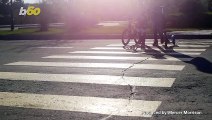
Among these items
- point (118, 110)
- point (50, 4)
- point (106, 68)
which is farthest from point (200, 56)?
point (50, 4)

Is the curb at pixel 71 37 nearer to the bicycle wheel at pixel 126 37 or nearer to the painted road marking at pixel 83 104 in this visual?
the bicycle wheel at pixel 126 37

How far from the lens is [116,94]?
6215 millimetres

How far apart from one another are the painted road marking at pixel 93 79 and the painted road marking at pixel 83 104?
1255 mm

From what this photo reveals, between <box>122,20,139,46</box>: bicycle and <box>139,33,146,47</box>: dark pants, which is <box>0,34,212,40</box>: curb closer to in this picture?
<box>122,20,139,46</box>: bicycle

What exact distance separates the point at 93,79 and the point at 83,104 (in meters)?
1.99

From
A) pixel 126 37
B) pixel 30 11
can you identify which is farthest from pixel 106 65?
pixel 30 11

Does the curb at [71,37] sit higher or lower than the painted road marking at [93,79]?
lower

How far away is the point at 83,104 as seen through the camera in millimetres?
5660

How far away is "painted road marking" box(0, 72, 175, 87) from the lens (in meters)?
7.09

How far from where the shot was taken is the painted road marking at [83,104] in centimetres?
523

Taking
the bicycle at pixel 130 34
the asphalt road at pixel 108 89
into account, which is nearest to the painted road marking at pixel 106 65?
the asphalt road at pixel 108 89

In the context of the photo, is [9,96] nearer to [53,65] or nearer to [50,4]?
[53,65]

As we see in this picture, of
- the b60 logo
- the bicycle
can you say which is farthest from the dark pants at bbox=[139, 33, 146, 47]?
the b60 logo

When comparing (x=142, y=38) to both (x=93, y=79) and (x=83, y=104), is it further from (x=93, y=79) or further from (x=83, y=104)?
(x=83, y=104)
